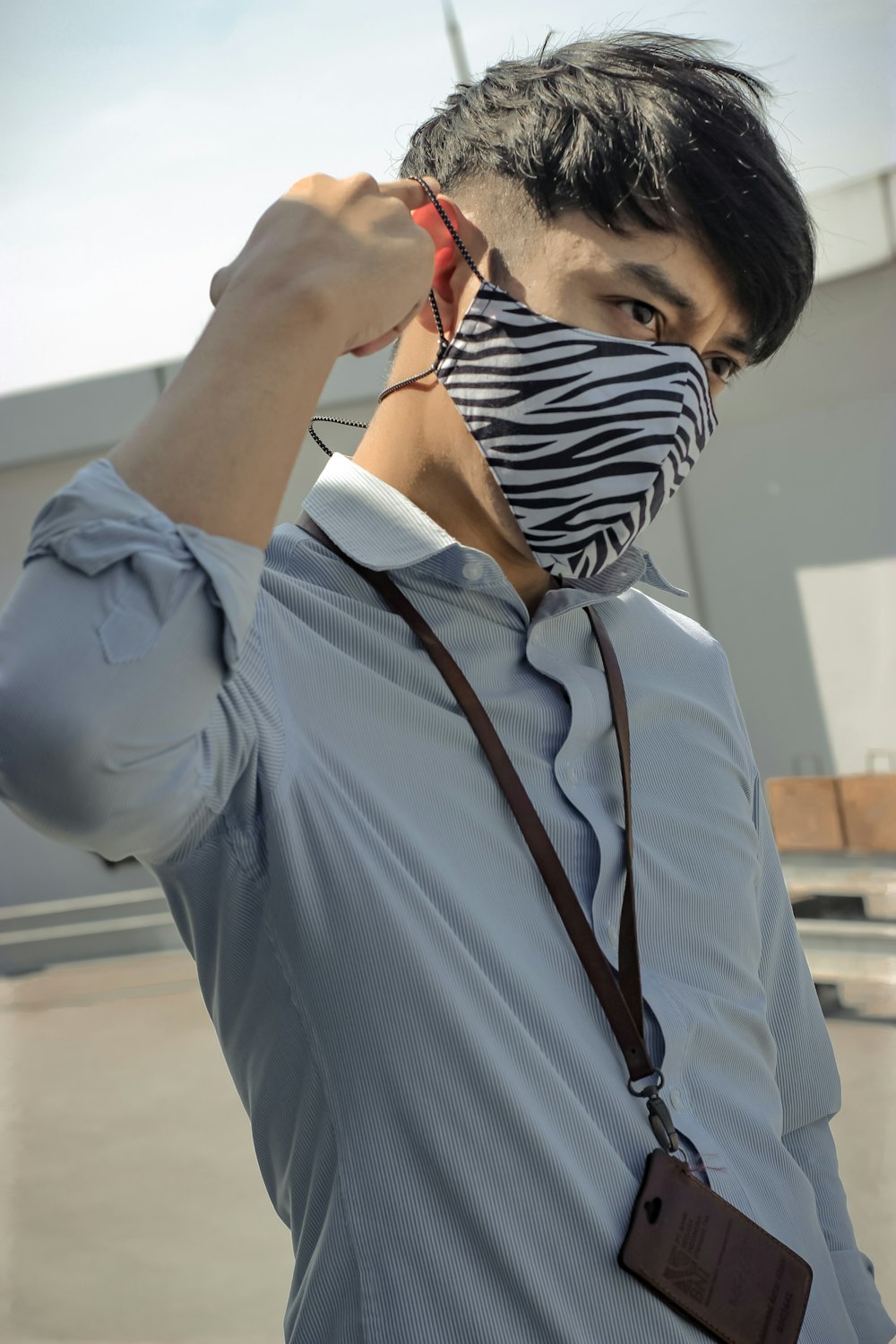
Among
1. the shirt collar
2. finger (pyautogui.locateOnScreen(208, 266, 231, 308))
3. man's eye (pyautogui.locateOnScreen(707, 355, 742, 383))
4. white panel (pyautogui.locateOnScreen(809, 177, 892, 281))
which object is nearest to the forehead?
man's eye (pyautogui.locateOnScreen(707, 355, 742, 383))

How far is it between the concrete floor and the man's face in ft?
9.11

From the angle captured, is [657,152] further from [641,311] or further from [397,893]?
[397,893]

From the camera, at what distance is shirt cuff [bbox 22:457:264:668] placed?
2.15ft

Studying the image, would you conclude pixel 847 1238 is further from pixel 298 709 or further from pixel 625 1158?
pixel 298 709

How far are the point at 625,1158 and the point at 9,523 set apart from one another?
964 cm

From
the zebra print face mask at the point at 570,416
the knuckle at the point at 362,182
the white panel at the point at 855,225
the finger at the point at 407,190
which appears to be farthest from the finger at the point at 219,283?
the white panel at the point at 855,225

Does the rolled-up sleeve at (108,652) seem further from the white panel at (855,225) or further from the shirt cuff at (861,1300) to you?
the white panel at (855,225)

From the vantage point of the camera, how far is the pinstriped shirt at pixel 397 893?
67 centimetres

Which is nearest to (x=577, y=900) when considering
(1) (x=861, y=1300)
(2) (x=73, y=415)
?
(1) (x=861, y=1300)

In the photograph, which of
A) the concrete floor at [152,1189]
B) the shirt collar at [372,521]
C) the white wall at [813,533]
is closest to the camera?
the shirt collar at [372,521]

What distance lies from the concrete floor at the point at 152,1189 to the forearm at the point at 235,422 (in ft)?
9.85

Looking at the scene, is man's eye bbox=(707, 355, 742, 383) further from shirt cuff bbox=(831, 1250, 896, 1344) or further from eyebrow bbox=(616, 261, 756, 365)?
shirt cuff bbox=(831, 1250, 896, 1344)

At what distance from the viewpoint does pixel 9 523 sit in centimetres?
968

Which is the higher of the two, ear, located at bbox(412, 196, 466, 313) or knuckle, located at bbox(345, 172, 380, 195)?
knuckle, located at bbox(345, 172, 380, 195)
